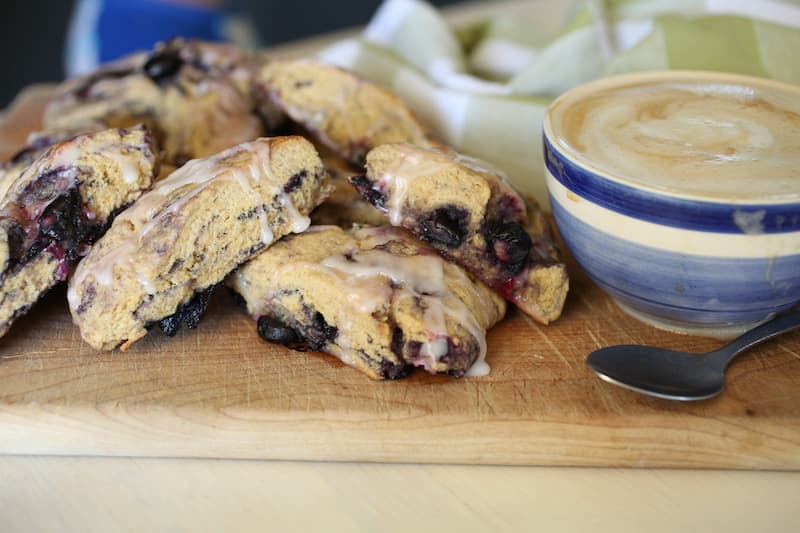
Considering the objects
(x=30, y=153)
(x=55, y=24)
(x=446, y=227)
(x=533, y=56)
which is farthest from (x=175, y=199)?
(x=55, y=24)

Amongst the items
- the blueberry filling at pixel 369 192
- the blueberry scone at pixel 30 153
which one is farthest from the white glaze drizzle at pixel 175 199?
the blueberry scone at pixel 30 153

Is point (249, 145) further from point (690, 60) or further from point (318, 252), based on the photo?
point (690, 60)

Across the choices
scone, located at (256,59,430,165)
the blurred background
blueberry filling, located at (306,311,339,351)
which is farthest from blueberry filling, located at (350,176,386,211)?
the blurred background

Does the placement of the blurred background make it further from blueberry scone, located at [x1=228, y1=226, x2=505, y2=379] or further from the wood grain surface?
the wood grain surface

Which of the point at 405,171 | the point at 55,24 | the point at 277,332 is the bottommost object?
the point at 55,24

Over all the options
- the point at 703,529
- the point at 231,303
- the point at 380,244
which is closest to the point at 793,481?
the point at 703,529

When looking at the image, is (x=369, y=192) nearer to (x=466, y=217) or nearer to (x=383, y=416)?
(x=466, y=217)
